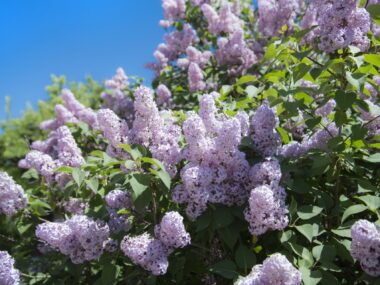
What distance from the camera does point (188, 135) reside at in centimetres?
250

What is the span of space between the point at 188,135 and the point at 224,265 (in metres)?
0.71

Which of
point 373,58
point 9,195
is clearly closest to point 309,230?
point 373,58

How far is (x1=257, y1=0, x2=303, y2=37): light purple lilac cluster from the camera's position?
541cm

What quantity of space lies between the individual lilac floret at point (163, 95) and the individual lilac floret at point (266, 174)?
3.17m

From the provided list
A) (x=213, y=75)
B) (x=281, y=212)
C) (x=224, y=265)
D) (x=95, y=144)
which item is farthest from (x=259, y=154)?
(x=213, y=75)

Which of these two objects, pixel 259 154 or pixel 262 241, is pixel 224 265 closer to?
pixel 262 241

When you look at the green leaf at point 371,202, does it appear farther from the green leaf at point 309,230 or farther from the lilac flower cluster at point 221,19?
the lilac flower cluster at point 221,19

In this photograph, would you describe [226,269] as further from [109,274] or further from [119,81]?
[119,81]

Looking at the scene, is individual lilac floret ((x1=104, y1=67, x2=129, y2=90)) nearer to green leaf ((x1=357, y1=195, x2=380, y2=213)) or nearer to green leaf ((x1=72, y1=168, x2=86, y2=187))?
green leaf ((x1=72, y1=168, x2=86, y2=187))

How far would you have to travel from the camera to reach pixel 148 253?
93.1 inches

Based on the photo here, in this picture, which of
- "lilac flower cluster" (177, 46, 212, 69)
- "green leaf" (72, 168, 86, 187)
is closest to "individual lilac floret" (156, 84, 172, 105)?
"lilac flower cluster" (177, 46, 212, 69)

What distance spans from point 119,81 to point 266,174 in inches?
192

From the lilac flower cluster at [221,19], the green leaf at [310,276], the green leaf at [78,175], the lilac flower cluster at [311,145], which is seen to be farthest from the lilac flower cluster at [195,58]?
the green leaf at [310,276]

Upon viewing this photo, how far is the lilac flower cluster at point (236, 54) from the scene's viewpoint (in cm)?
568
